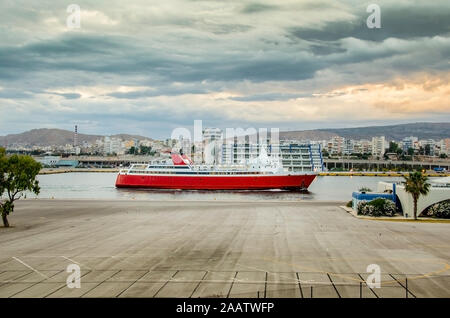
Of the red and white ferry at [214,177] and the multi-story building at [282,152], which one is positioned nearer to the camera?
the red and white ferry at [214,177]

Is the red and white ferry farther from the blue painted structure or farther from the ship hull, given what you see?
the blue painted structure

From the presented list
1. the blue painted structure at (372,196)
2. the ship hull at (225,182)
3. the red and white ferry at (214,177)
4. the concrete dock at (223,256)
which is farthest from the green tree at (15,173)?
the red and white ferry at (214,177)

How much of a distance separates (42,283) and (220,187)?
265 ft

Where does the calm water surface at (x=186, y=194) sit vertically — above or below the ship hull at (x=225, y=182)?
below

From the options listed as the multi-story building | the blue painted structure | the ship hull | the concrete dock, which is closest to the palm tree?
the concrete dock

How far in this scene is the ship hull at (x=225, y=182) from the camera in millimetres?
98938

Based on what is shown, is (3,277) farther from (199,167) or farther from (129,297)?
(199,167)

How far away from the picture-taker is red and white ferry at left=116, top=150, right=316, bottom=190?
9925cm

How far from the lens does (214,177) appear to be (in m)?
101

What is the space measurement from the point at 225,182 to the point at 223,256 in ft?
243

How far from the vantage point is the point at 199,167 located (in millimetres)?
107125

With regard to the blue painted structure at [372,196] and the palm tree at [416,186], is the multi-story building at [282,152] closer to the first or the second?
the blue painted structure at [372,196]

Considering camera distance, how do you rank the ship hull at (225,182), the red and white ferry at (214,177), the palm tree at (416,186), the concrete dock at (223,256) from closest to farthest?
the concrete dock at (223,256) < the palm tree at (416,186) < the ship hull at (225,182) < the red and white ferry at (214,177)
